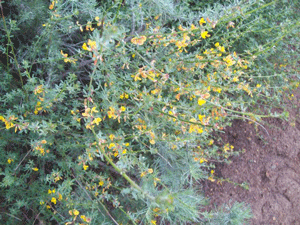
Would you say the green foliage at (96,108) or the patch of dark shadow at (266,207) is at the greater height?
the green foliage at (96,108)

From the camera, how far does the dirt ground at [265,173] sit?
3355mm

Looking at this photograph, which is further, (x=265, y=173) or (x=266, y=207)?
(x=265, y=173)

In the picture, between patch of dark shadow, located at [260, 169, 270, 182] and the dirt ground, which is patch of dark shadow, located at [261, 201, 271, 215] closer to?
the dirt ground

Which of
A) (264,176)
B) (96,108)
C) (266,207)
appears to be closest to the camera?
(96,108)

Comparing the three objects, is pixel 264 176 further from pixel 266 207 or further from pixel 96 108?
pixel 96 108

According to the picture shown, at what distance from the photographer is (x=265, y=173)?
3.55 meters

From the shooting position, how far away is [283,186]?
3523 millimetres

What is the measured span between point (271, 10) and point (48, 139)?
108 inches

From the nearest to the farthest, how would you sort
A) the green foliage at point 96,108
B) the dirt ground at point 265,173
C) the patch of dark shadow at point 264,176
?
the green foliage at point 96,108, the dirt ground at point 265,173, the patch of dark shadow at point 264,176

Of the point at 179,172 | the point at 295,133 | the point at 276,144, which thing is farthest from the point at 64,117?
the point at 295,133

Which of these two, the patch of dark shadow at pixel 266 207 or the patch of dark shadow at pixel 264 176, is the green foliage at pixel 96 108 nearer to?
the patch of dark shadow at pixel 266 207

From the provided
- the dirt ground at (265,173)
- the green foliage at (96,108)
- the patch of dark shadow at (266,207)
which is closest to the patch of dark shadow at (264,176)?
A: the dirt ground at (265,173)

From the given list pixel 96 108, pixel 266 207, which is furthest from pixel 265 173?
pixel 96 108

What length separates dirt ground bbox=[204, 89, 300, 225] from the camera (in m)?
3.36
